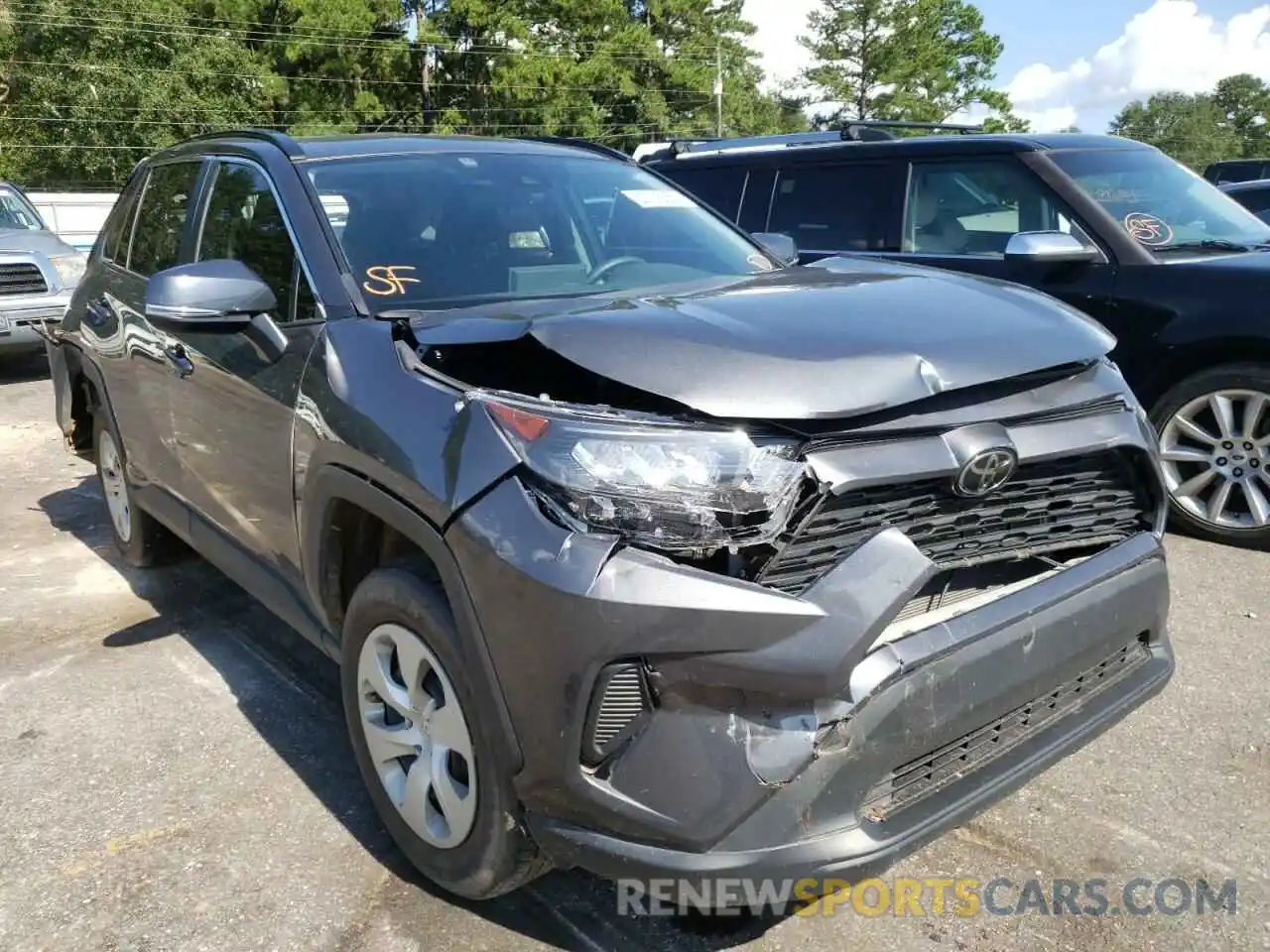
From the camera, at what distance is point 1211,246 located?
508 cm

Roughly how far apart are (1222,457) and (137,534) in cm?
483

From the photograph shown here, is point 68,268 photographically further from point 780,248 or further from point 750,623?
point 750,623

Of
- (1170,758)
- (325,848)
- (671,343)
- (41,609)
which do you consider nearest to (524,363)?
(671,343)

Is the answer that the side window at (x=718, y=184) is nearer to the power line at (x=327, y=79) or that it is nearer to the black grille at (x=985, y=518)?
the black grille at (x=985, y=518)

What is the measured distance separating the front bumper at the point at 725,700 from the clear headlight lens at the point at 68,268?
992 centimetres

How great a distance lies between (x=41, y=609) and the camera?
451 cm

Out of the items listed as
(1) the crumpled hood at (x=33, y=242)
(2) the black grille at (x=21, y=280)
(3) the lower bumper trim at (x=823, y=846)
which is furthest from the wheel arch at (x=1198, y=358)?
(1) the crumpled hood at (x=33, y=242)

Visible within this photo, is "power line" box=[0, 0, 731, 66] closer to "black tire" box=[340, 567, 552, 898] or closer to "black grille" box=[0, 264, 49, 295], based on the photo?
"black grille" box=[0, 264, 49, 295]

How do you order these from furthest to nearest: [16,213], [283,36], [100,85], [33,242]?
[283,36], [100,85], [16,213], [33,242]

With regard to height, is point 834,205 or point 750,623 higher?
point 834,205

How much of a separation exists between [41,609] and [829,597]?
3900mm

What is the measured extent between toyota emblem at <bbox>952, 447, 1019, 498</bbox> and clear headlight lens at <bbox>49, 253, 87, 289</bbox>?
401 inches

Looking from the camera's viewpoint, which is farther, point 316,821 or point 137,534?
point 137,534

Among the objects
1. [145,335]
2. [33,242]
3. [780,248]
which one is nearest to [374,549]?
[145,335]
